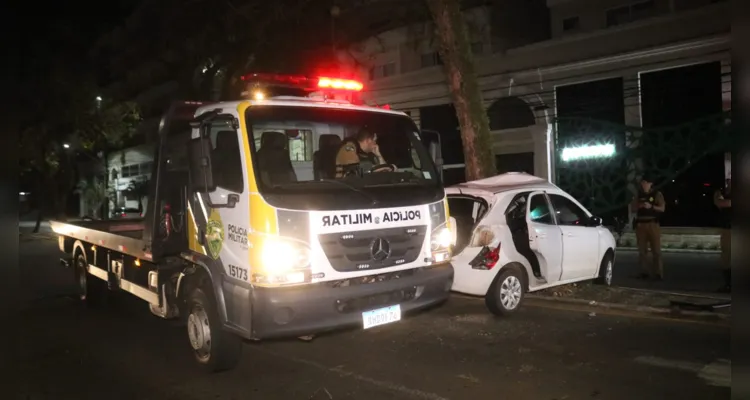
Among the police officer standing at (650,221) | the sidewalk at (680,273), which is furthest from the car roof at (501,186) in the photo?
the sidewalk at (680,273)

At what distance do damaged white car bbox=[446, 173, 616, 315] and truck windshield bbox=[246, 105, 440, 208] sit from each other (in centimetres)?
185

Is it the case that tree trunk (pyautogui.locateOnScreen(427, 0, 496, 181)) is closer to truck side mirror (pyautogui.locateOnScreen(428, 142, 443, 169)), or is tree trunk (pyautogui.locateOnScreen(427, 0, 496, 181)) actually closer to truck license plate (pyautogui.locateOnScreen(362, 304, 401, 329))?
truck side mirror (pyautogui.locateOnScreen(428, 142, 443, 169))

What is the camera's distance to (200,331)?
5.84 m

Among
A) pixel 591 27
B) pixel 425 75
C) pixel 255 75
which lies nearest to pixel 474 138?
pixel 255 75

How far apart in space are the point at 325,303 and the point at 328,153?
1588 millimetres

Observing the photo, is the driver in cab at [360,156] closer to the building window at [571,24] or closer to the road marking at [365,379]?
the road marking at [365,379]

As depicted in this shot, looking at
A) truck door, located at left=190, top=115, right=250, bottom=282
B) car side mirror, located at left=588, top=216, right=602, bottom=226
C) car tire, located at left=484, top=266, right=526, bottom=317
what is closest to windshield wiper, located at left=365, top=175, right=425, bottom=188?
truck door, located at left=190, top=115, right=250, bottom=282

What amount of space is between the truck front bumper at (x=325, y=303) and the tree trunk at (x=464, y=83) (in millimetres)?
5307

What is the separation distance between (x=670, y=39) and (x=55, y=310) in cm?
1477

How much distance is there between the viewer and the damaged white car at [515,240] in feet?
25.5

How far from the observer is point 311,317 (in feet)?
16.8

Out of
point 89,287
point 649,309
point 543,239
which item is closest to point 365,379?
point 543,239

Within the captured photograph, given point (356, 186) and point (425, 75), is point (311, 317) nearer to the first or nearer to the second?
point (356, 186)

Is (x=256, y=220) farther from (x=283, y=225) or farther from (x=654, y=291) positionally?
(x=654, y=291)
